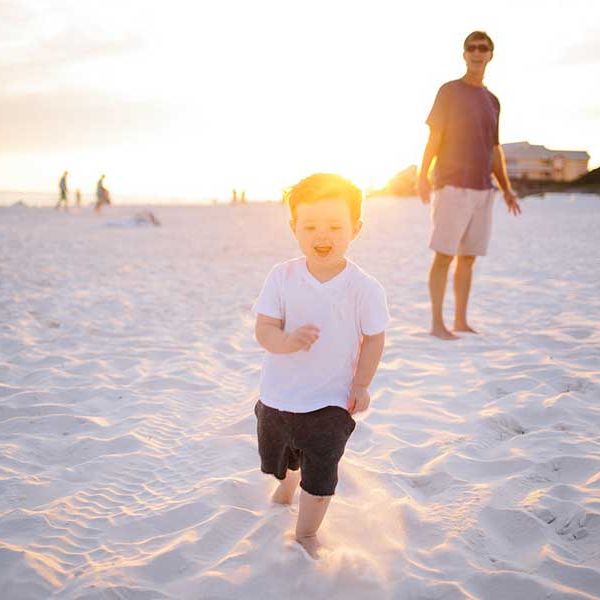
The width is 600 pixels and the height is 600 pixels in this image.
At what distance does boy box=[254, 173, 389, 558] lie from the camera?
6.29ft

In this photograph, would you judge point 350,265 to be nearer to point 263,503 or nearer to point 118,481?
point 263,503

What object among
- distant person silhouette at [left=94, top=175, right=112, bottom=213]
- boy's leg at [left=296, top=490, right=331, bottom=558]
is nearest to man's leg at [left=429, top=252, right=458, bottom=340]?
boy's leg at [left=296, top=490, right=331, bottom=558]

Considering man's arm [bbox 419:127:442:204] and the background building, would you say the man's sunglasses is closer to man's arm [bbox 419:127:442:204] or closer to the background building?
man's arm [bbox 419:127:442:204]

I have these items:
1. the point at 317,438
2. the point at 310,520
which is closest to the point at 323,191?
the point at 317,438

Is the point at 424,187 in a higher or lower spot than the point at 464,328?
higher

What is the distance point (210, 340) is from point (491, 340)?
2.38 m

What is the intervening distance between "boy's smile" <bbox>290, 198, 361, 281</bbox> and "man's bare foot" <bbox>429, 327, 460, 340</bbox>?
3.10 meters

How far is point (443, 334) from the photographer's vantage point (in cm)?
485

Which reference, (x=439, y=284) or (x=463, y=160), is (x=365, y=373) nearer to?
(x=439, y=284)

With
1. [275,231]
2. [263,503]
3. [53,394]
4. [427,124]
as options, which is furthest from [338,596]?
[275,231]

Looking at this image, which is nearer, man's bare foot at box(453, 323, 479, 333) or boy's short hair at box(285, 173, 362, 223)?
boy's short hair at box(285, 173, 362, 223)

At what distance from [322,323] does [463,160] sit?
315 cm

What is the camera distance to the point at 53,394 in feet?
11.5

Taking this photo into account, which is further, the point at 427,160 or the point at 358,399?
the point at 427,160
